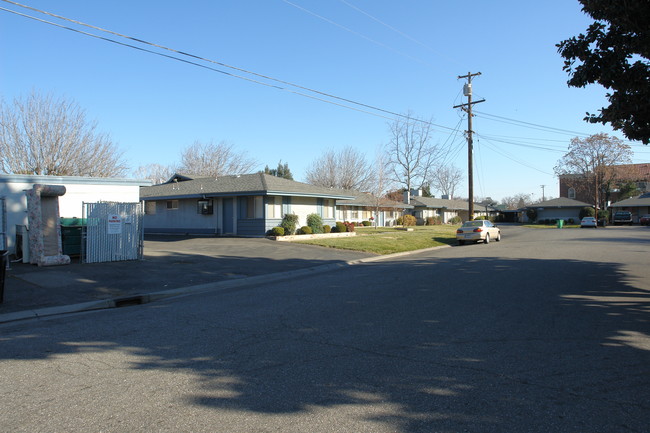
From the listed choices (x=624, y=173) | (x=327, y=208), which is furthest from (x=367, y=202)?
(x=624, y=173)

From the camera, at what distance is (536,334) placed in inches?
246

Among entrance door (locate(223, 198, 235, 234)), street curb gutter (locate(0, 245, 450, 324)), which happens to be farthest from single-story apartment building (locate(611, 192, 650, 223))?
street curb gutter (locate(0, 245, 450, 324))

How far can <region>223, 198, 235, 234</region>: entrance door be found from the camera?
28.4 metres

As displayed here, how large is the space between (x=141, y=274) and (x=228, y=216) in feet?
51.7

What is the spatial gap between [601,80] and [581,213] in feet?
219

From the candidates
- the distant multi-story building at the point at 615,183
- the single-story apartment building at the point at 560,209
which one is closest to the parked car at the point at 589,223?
the distant multi-story building at the point at 615,183

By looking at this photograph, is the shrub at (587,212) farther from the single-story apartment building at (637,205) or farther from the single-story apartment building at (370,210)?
the single-story apartment building at (370,210)

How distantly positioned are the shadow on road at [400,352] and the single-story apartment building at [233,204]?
16.9 m

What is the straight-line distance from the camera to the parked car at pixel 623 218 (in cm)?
5986

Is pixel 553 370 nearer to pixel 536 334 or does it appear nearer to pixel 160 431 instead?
pixel 536 334

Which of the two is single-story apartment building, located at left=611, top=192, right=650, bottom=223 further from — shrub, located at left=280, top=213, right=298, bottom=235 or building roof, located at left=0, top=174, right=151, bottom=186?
building roof, located at left=0, top=174, right=151, bottom=186

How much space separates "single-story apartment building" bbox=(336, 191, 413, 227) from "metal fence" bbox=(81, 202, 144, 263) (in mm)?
28739

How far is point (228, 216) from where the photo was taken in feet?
93.6

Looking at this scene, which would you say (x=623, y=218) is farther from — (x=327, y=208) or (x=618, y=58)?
(x=618, y=58)
